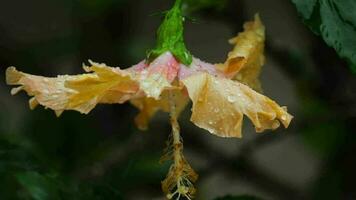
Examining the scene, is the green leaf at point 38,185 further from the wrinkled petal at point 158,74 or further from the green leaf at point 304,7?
the green leaf at point 304,7

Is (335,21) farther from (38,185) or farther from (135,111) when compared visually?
(135,111)

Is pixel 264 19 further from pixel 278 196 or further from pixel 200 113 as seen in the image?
pixel 200 113

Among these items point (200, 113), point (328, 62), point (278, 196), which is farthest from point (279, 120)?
point (278, 196)

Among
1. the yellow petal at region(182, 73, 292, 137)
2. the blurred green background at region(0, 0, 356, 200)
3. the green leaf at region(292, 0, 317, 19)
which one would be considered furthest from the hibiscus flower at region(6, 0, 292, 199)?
the blurred green background at region(0, 0, 356, 200)

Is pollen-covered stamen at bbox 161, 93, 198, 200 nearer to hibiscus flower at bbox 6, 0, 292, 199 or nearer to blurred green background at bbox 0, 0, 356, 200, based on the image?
hibiscus flower at bbox 6, 0, 292, 199

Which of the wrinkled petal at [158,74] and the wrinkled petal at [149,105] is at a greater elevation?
the wrinkled petal at [158,74]

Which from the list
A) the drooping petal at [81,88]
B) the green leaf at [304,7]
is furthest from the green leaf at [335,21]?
the drooping petal at [81,88]
